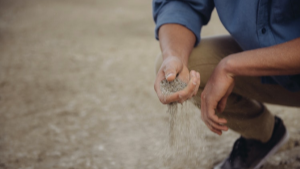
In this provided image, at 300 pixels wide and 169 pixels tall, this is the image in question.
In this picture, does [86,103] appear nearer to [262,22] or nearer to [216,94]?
[216,94]

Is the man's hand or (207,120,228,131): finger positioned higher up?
the man's hand

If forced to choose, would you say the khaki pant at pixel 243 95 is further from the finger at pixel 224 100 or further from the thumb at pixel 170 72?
the thumb at pixel 170 72

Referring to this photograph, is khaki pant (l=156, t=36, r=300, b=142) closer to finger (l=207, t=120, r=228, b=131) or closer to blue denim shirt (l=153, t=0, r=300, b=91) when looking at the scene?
blue denim shirt (l=153, t=0, r=300, b=91)

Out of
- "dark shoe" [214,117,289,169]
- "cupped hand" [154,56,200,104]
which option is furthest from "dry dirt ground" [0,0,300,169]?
"cupped hand" [154,56,200,104]

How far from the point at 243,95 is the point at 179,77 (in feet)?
1.39

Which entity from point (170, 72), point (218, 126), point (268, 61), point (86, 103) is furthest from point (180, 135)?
point (86, 103)

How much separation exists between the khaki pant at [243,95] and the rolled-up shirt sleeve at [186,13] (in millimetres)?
100

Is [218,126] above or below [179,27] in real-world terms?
below

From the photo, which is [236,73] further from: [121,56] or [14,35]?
[14,35]

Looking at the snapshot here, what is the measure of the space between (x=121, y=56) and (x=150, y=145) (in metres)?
1.87

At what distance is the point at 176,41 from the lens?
1423 millimetres

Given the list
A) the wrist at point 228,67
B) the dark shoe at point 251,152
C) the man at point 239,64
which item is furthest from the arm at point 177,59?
the dark shoe at point 251,152

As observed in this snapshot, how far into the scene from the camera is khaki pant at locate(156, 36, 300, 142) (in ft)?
4.73

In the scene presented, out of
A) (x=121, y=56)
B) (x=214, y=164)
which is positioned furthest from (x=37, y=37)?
(x=214, y=164)
